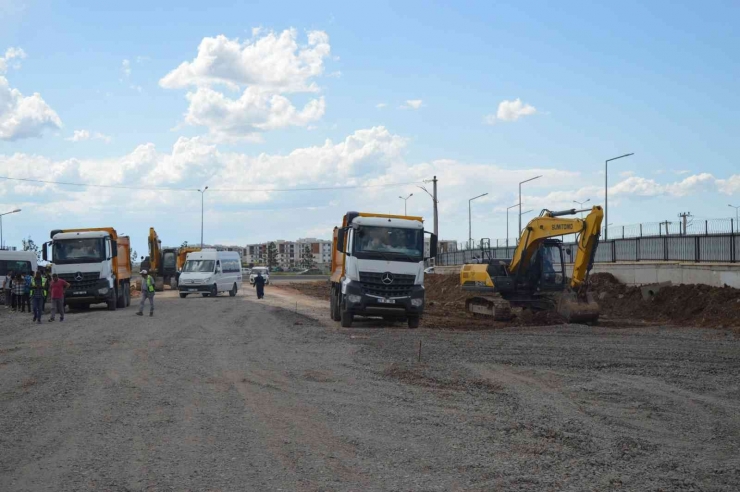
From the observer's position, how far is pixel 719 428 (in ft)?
31.3

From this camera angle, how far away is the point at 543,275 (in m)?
27.7

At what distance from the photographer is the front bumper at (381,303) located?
76.4ft

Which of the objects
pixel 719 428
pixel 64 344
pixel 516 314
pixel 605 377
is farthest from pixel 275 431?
pixel 516 314

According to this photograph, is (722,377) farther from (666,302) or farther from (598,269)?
(598,269)

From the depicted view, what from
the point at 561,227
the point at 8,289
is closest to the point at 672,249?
the point at 561,227

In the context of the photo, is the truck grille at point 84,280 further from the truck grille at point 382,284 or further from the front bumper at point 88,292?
the truck grille at point 382,284

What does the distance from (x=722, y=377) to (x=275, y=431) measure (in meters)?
8.46

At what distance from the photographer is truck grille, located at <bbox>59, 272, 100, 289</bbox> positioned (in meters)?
31.6

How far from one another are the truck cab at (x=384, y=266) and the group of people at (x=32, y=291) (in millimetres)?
10658

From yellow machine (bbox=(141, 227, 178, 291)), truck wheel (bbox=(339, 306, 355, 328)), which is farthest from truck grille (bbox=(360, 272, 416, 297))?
yellow machine (bbox=(141, 227, 178, 291))

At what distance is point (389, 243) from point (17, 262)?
23.4 meters

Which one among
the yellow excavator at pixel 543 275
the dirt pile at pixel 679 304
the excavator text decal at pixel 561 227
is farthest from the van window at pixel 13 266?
the dirt pile at pixel 679 304

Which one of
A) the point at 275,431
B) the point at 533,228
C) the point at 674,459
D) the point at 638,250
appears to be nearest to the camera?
the point at 674,459

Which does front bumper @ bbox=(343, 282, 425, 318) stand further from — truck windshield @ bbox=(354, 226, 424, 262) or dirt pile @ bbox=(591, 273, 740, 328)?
dirt pile @ bbox=(591, 273, 740, 328)
